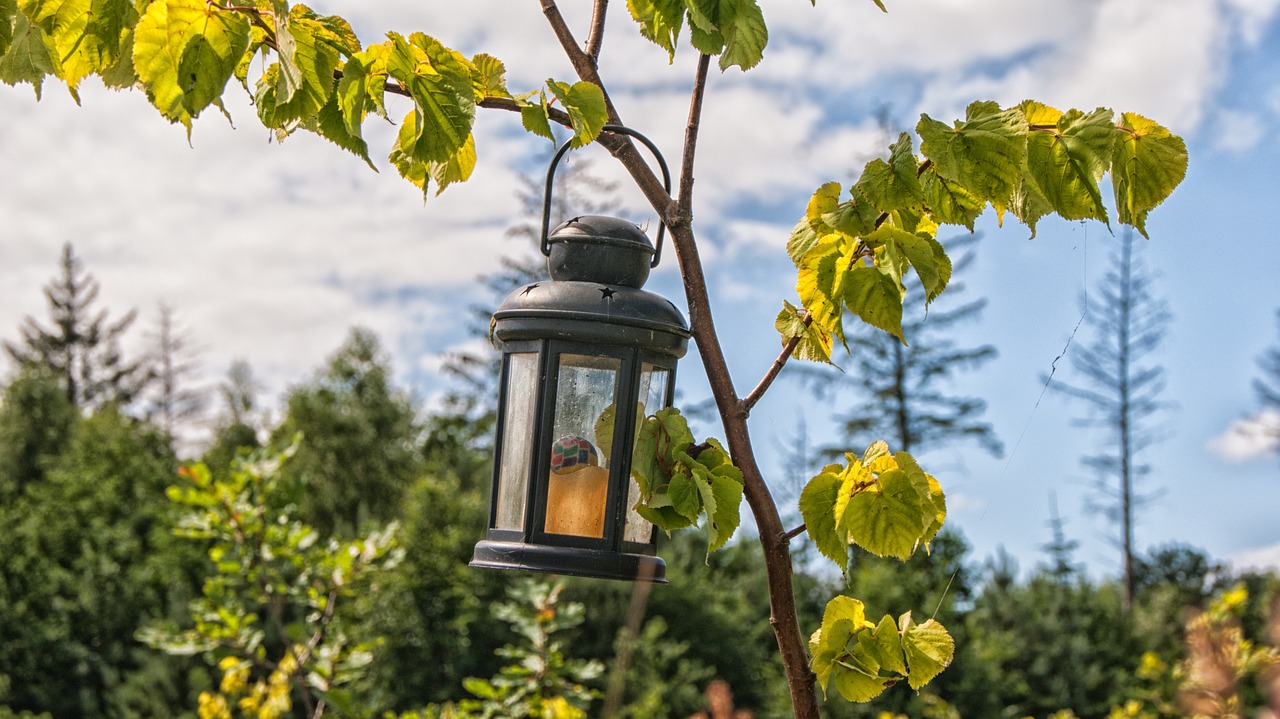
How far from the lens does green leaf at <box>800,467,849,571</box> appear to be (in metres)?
1.39

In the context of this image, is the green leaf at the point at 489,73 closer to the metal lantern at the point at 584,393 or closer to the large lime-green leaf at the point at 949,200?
the metal lantern at the point at 584,393

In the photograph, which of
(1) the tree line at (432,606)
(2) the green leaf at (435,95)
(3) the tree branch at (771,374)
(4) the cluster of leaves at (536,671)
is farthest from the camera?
(1) the tree line at (432,606)

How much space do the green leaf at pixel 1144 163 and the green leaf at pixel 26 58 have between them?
125 cm

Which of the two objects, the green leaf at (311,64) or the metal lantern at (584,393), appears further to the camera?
the metal lantern at (584,393)

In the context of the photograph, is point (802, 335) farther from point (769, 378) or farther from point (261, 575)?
point (261, 575)

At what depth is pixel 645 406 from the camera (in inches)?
70.6

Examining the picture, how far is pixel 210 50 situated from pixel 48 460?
14.8 meters

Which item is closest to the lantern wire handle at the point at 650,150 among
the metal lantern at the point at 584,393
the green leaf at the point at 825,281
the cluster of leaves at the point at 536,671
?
the metal lantern at the point at 584,393

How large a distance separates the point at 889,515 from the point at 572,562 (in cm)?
53

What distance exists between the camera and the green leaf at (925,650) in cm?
137

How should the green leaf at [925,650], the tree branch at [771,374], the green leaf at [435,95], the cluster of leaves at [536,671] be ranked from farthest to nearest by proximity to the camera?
the cluster of leaves at [536,671] → the tree branch at [771,374] → the green leaf at [925,650] → the green leaf at [435,95]

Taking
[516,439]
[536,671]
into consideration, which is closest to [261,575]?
[536,671]

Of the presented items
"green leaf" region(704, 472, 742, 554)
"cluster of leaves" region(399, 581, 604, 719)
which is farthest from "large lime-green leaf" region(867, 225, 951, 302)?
"cluster of leaves" region(399, 581, 604, 719)

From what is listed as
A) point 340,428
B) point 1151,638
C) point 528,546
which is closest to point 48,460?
point 340,428
